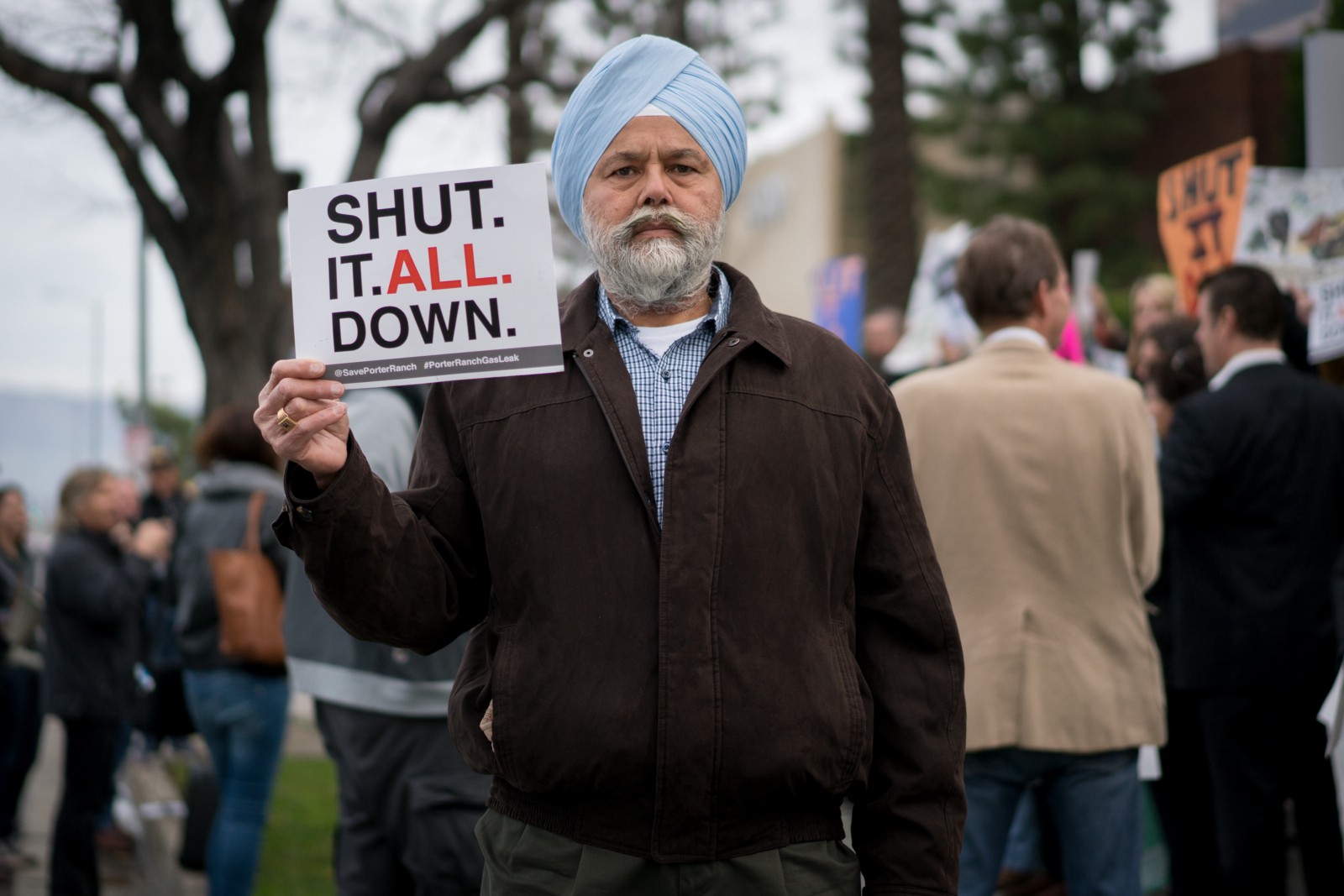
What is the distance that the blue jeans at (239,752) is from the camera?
5.21m

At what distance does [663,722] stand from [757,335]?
628mm

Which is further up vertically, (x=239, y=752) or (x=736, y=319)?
(x=736, y=319)

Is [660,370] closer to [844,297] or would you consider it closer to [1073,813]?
[1073,813]

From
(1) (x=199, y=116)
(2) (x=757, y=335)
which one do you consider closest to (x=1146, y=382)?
(2) (x=757, y=335)

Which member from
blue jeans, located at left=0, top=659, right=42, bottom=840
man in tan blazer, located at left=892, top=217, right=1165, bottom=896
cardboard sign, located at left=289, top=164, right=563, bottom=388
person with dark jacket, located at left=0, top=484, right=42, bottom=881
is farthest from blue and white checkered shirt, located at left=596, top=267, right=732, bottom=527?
blue jeans, located at left=0, top=659, right=42, bottom=840

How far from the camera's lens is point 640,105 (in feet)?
7.81

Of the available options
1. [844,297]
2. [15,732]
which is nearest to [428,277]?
[15,732]

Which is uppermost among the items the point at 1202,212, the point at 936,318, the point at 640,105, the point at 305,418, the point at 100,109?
the point at 100,109

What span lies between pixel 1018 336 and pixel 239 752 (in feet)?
10.3

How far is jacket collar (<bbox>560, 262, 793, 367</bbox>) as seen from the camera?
2.36m

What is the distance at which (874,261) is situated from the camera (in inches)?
704

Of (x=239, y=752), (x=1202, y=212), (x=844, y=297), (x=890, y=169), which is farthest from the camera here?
(x=890, y=169)

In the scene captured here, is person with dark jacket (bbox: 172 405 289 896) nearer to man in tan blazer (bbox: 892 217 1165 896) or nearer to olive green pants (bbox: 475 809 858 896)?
man in tan blazer (bbox: 892 217 1165 896)

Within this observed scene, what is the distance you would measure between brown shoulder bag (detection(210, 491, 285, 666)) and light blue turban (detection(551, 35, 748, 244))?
10.3ft
